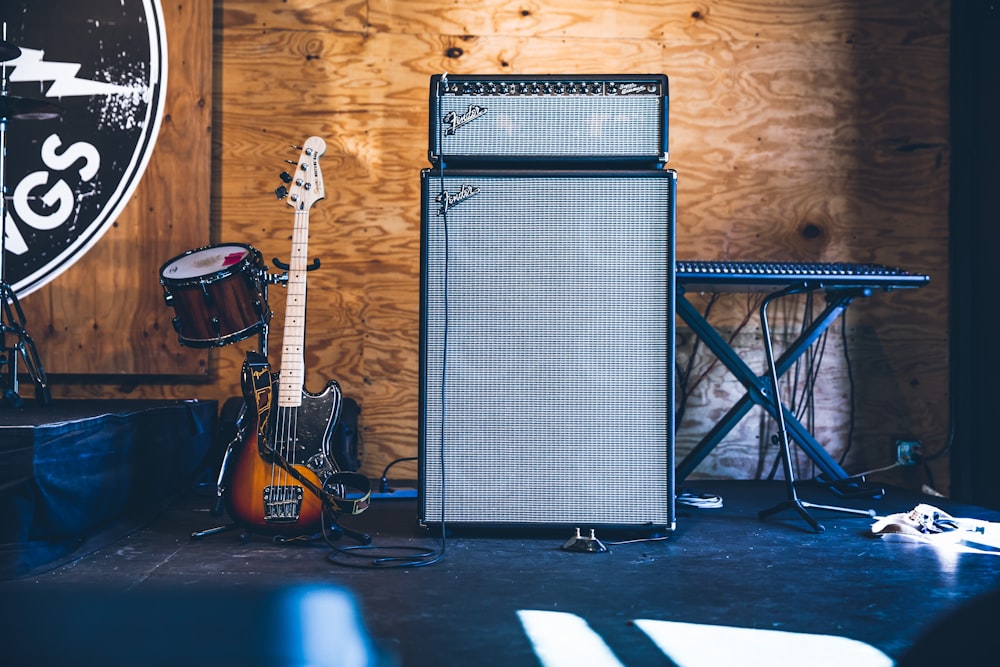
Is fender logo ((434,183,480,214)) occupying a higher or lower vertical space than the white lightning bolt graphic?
lower

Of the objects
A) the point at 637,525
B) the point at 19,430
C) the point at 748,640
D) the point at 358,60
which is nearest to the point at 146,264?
the point at 358,60

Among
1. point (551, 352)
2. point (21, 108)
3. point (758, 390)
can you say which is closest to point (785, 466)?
point (758, 390)

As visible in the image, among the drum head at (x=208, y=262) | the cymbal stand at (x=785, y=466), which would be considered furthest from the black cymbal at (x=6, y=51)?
the cymbal stand at (x=785, y=466)

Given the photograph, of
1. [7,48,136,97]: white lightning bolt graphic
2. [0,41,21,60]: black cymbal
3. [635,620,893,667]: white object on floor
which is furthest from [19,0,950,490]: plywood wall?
[635,620,893,667]: white object on floor

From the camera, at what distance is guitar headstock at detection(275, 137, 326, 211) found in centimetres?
222

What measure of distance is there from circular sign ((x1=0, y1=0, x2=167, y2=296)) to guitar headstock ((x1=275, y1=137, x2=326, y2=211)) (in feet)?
3.44

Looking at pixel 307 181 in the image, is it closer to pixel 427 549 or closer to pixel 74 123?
pixel 427 549

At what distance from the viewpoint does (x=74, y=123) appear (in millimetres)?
2930

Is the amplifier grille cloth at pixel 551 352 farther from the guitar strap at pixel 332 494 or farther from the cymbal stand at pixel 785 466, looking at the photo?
the cymbal stand at pixel 785 466

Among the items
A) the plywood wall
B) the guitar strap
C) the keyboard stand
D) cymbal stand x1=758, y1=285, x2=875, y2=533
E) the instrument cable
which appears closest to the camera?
the instrument cable

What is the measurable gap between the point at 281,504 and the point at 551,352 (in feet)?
2.55

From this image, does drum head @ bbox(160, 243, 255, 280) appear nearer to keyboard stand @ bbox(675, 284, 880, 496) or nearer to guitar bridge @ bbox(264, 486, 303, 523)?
guitar bridge @ bbox(264, 486, 303, 523)

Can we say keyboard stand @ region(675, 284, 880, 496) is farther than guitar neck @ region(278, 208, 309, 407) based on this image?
Yes

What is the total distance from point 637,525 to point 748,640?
0.71m
